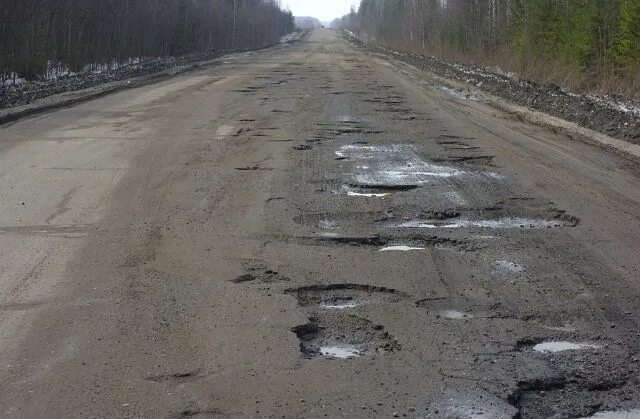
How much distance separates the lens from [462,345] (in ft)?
14.2

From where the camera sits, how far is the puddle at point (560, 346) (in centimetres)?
434

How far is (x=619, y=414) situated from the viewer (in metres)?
3.57

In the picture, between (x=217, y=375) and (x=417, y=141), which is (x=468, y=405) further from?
(x=417, y=141)

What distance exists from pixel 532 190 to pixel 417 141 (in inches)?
143

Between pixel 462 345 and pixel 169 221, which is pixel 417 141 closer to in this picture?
pixel 169 221

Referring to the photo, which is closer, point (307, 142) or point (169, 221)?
point (169, 221)

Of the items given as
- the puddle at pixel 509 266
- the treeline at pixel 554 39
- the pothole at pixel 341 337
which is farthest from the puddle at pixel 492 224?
the treeline at pixel 554 39

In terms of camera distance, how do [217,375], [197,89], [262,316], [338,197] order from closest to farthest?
[217,375]
[262,316]
[338,197]
[197,89]

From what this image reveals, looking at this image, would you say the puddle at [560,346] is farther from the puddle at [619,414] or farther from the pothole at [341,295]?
the pothole at [341,295]

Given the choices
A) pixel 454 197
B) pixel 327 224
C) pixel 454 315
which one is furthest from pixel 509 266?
pixel 454 197

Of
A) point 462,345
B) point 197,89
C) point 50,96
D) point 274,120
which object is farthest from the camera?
point 197,89

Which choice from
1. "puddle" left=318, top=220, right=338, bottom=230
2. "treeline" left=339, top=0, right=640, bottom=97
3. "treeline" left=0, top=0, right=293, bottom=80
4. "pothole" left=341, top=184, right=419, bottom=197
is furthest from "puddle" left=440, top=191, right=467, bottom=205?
"treeline" left=0, top=0, right=293, bottom=80

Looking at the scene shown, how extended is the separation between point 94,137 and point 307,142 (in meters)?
3.44

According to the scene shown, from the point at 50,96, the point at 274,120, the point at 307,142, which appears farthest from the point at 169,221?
the point at 50,96
